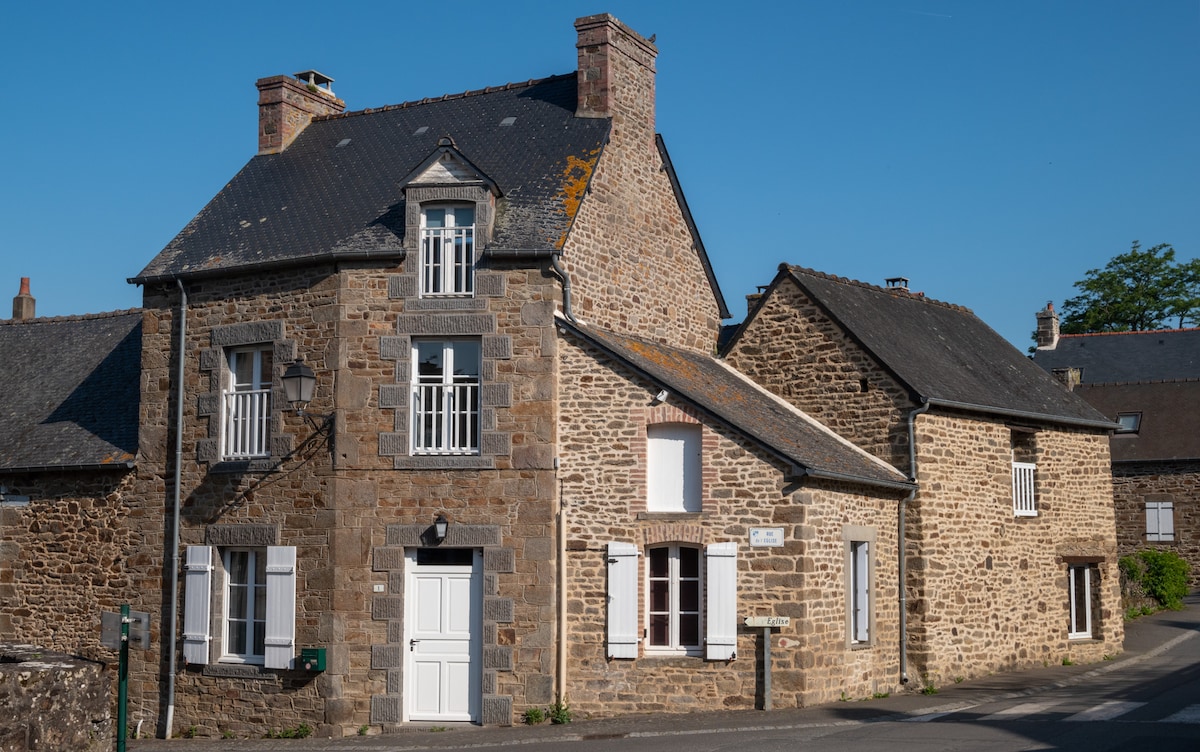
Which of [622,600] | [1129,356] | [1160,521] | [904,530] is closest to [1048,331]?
[1129,356]

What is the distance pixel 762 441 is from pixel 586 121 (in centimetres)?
543

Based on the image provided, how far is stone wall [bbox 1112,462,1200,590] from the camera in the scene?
1282 inches

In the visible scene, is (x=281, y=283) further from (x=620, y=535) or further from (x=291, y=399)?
(x=620, y=535)

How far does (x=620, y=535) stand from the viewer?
16.4 meters

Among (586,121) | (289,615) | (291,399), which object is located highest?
(586,121)

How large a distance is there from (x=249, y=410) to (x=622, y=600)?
18.2ft

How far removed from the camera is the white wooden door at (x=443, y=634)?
16.3 m

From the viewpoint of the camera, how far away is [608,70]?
18.6m

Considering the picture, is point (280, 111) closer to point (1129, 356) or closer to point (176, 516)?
point (176, 516)

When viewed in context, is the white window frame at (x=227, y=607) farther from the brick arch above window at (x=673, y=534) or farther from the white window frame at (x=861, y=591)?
the white window frame at (x=861, y=591)

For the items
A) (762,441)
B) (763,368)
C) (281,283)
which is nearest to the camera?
(762,441)

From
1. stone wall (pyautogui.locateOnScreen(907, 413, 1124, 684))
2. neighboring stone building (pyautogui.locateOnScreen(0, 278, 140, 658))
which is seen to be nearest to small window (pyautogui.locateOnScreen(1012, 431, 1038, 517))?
stone wall (pyautogui.locateOnScreen(907, 413, 1124, 684))

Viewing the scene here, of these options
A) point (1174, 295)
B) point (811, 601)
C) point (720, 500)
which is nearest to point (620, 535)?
point (720, 500)

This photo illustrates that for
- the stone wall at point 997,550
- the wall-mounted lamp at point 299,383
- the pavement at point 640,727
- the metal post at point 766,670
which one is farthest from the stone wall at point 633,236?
the pavement at point 640,727
